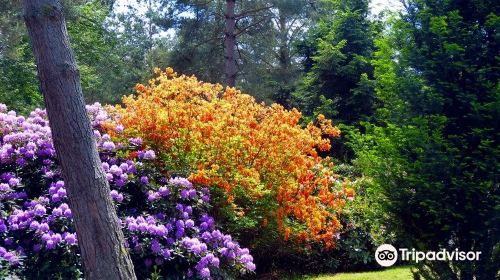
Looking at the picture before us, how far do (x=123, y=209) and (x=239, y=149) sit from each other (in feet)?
4.44

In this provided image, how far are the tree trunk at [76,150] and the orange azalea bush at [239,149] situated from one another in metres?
1.92

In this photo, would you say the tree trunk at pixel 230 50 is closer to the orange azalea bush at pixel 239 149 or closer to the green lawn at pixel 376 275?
the orange azalea bush at pixel 239 149

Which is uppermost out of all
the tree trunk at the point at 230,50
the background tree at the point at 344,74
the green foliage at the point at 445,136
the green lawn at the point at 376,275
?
the tree trunk at the point at 230,50

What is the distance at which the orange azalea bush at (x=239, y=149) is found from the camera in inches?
201

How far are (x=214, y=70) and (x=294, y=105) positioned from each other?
5.49 meters

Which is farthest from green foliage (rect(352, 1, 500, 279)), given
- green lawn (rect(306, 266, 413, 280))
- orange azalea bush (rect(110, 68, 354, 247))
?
green lawn (rect(306, 266, 413, 280))

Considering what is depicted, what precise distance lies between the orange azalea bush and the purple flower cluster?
248mm

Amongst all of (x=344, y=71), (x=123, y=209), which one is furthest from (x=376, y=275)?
(x=344, y=71)

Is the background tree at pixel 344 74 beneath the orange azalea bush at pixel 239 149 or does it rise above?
above

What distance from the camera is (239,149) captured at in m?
5.23

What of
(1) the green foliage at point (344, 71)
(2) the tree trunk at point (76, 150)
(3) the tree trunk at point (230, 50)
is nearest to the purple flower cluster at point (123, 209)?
(2) the tree trunk at point (76, 150)

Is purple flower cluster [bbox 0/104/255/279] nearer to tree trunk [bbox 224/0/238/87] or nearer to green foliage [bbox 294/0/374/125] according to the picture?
green foliage [bbox 294/0/374/125]

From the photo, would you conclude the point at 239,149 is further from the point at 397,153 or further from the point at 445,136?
the point at 445,136

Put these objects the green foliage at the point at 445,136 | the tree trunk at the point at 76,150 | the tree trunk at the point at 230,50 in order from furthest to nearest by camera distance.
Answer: the tree trunk at the point at 230,50
the green foliage at the point at 445,136
the tree trunk at the point at 76,150
